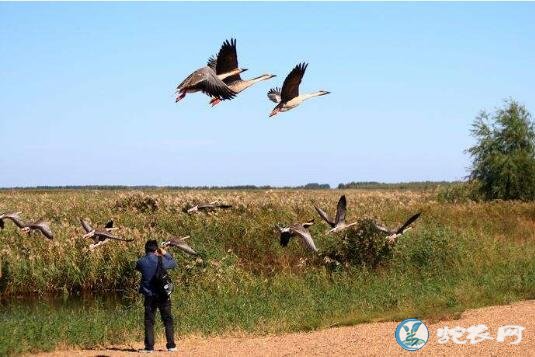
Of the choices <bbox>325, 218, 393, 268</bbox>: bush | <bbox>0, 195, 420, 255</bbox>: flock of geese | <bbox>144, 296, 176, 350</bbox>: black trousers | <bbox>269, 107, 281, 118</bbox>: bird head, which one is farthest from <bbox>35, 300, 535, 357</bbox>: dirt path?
<bbox>325, 218, 393, 268</bbox>: bush

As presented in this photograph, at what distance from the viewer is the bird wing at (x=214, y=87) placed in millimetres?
9359

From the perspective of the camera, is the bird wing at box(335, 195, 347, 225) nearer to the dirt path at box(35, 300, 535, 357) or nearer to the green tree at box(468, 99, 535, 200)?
the dirt path at box(35, 300, 535, 357)

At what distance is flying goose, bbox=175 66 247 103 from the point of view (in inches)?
364

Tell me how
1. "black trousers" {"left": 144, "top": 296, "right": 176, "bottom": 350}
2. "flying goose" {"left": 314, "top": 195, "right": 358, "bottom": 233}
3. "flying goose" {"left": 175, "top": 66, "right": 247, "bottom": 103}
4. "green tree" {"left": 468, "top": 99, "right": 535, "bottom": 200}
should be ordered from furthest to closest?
"green tree" {"left": 468, "top": 99, "right": 535, "bottom": 200} → "flying goose" {"left": 314, "top": 195, "right": 358, "bottom": 233} → "black trousers" {"left": 144, "top": 296, "right": 176, "bottom": 350} → "flying goose" {"left": 175, "top": 66, "right": 247, "bottom": 103}

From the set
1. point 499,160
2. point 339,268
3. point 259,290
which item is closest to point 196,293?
point 259,290

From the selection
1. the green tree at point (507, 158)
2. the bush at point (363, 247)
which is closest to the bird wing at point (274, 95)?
the bush at point (363, 247)

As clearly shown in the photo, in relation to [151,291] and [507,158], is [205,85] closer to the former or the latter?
[151,291]

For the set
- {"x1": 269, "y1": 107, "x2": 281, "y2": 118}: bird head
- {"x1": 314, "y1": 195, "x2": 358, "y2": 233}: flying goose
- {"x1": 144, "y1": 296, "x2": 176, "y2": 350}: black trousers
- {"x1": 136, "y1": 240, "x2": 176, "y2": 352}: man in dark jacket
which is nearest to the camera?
{"x1": 269, "y1": 107, "x2": 281, "y2": 118}: bird head

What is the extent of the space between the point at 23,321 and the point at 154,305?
4063mm

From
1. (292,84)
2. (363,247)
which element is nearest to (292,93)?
(292,84)

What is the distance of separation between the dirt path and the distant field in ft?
2.16

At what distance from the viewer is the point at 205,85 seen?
944 cm

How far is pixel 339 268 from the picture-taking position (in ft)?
71.7

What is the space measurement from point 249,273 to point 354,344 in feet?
32.7
